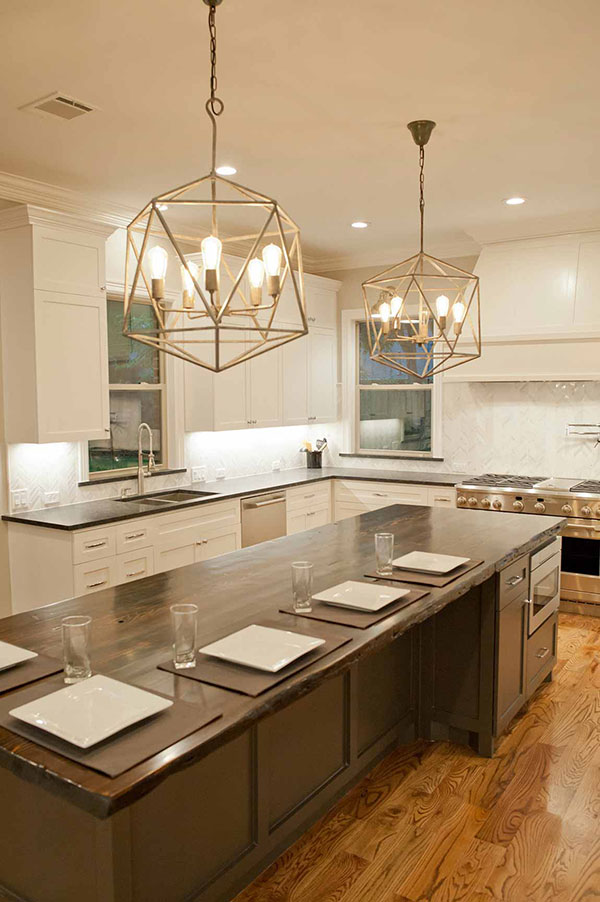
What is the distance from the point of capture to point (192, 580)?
9.12 feet

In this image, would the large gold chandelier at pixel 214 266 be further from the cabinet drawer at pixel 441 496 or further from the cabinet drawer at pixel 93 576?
the cabinet drawer at pixel 441 496

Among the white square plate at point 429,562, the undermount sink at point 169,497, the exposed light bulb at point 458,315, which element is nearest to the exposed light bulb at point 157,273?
the white square plate at point 429,562

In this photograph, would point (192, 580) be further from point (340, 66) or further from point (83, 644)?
point (340, 66)

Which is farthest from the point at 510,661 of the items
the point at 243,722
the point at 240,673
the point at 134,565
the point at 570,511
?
the point at 134,565

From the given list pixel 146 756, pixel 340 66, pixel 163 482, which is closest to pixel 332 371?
pixel 163 482

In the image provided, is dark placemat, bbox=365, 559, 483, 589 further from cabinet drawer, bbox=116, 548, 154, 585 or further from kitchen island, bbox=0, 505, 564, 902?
cabinet drawer, bbox=116, 548, 154, 585

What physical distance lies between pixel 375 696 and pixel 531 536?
110 centimetres

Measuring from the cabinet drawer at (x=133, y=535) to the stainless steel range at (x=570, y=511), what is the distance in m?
2.46

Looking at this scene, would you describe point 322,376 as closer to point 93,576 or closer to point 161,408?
point 161,408

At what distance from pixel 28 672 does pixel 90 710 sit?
0.33m

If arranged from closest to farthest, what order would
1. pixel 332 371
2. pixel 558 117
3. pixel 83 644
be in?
pixel 83 644, pixel 558 117, pixel 332 371

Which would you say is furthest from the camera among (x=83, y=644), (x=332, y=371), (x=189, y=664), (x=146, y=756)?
(x=332, y=371)

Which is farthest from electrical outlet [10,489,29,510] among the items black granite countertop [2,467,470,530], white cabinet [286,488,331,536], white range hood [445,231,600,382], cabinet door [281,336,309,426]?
white range hood [445,231,600,382]

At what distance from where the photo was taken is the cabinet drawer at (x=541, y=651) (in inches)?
140
